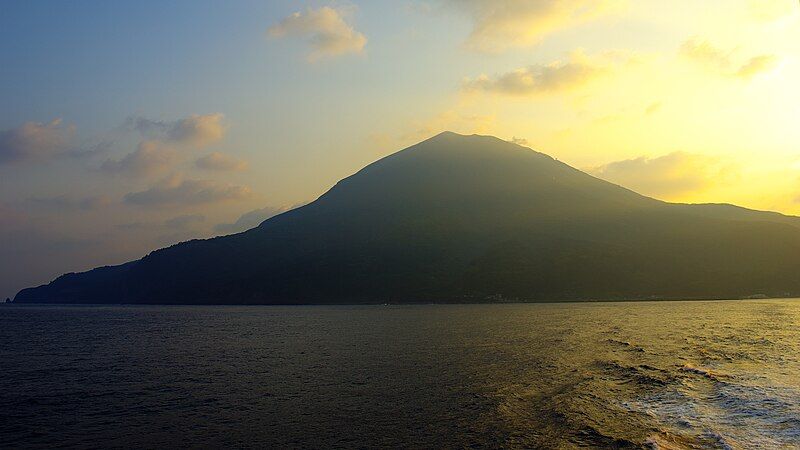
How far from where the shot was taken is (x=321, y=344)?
8469cm

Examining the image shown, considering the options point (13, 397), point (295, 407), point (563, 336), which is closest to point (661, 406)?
point (295, 407)

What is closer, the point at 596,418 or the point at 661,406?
the point at 596,418

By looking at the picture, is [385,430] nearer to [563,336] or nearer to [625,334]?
[563,336]

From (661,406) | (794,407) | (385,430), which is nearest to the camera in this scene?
(385,430)

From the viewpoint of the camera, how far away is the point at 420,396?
41.4m

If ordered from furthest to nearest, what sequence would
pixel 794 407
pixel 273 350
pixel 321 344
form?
pixel 321 344 → pixel 273 350 → pixel 794 407

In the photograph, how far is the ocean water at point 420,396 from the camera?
29.9 metres

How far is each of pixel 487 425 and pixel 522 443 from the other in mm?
4178

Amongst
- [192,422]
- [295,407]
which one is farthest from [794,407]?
[192,422]

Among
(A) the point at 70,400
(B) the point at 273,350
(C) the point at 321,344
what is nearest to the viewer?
(A) the point at 70,400

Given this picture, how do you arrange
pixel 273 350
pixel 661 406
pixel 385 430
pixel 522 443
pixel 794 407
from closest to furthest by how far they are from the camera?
pixel 522 443
pixel 385 430
pixel 794 407
pixel 661 406
pixel 273 350

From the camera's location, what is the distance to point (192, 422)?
3406 centimetres

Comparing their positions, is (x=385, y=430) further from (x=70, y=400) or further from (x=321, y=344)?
(x=321, y=344)

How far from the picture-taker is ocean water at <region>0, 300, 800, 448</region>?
1176 inches
